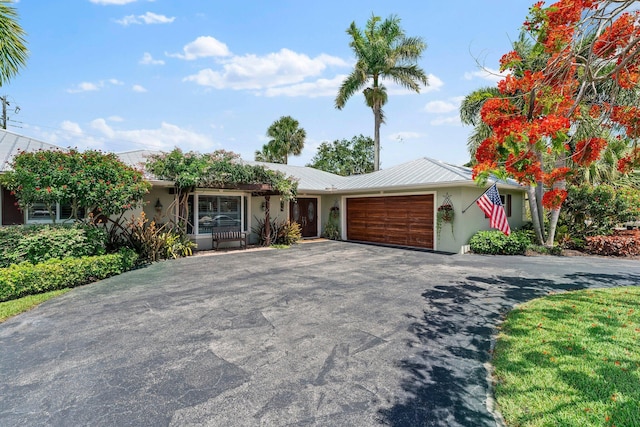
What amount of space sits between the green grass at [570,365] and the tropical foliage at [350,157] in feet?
98.3

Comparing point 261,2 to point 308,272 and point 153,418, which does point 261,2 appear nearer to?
point 308,272

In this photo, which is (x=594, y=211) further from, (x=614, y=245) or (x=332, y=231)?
(x=332, y=231)

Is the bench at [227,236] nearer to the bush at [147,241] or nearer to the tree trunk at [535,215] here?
the bush at [147,241]

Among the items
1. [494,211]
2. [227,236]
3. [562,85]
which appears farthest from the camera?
[227,236]

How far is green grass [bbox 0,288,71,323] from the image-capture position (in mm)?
5266

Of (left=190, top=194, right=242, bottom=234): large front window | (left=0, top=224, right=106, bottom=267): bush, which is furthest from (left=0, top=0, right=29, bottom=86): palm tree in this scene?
(left=190, top=194, right=242, bottom=234): large front window

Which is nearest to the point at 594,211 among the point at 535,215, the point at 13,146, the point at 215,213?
the point at 535,215

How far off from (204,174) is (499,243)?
423 inches

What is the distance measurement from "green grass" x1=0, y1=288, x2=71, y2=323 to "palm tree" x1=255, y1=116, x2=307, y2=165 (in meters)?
20.8

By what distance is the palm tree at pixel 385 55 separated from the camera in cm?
1889

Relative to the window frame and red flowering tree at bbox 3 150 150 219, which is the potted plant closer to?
the window frame

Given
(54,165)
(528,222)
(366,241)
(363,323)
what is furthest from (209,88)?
(528,222)

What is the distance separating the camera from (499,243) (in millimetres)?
11164

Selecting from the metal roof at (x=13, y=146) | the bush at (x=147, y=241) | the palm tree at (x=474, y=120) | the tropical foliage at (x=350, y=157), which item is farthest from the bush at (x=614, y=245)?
the tropical foliage at (x=350, y=157)
